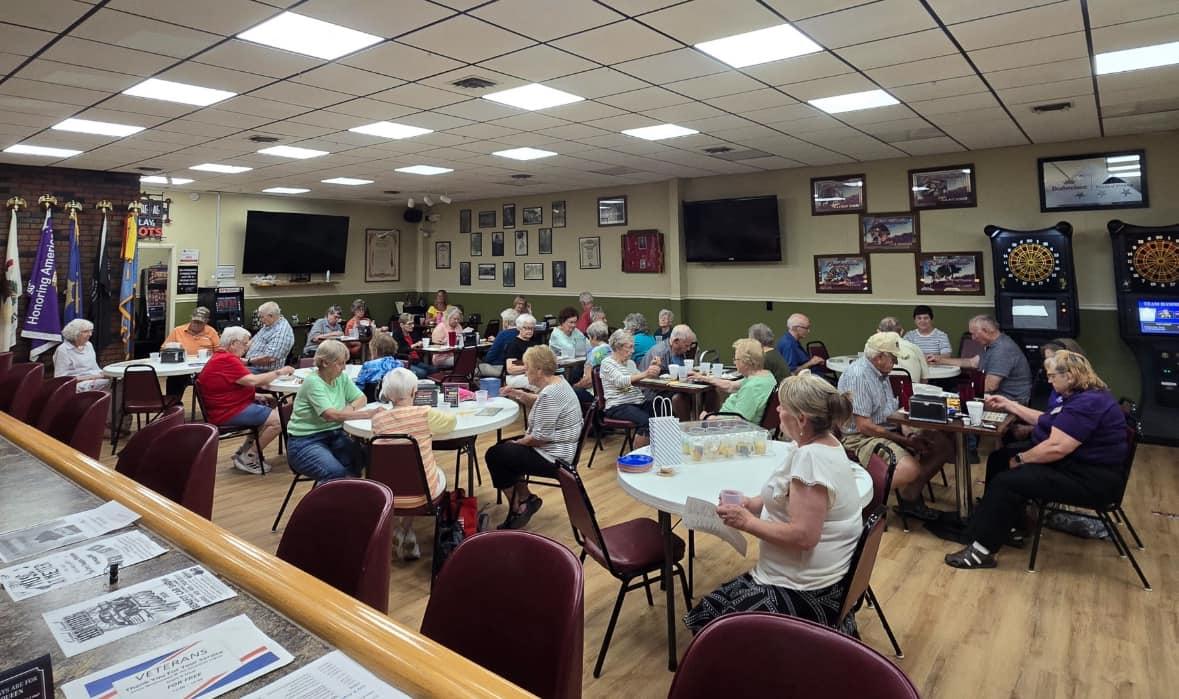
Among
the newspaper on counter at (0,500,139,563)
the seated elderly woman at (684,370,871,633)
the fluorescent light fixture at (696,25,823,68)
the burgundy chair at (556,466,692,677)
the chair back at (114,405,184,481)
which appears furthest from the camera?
the fluorescent light fixture at (696,25,823,68)

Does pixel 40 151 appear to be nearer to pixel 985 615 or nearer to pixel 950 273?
pixel 985 615

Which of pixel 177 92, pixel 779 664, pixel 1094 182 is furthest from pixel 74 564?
pixel 1094 182

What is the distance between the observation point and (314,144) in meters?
6.95

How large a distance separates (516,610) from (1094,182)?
26.1ft

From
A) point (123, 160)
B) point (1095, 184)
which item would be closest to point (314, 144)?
point (123, 160)

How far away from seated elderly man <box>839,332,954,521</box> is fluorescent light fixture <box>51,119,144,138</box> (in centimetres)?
670

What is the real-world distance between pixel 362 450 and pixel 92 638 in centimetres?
294

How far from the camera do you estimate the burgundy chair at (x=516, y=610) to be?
1511mm

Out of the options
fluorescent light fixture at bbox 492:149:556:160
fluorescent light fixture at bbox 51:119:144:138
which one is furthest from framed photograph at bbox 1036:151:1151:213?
fluorescent light fixture at bbox 51:119:144:138

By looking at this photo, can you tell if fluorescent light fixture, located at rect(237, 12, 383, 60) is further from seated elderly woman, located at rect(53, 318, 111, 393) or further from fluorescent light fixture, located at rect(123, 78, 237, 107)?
seated elderly woman, located at rect(53, 318, 111, 393)

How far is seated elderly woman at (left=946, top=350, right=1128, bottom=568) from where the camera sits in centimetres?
342

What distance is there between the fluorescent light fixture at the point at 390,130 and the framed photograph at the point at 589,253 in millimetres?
4744

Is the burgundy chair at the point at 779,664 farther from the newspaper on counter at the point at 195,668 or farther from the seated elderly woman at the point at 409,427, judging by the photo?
the seated elderly woman at the point at 409,427

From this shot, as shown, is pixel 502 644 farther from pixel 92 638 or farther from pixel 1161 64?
pixel 1161 64
